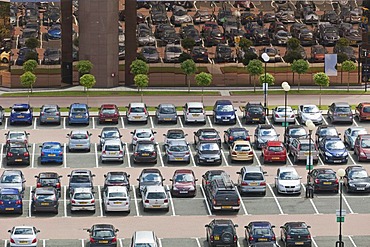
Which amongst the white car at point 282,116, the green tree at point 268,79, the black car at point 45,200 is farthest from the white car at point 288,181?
the green tree at point 268,79

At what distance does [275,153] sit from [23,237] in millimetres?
26190

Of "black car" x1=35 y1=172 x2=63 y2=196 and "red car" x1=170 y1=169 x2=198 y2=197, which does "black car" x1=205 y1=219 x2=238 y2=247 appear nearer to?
"red car" x1=170 y1=169 x2=198 y2=197

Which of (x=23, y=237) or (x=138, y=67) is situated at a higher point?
(x=138, y=67)

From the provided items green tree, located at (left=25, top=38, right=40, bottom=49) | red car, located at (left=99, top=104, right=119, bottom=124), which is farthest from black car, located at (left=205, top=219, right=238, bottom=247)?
green tree, located at (left=25, top=38, right=40, bottom=49)

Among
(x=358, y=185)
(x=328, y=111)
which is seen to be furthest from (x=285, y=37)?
(x=358, y=185)

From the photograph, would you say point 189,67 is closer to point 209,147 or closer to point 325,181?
point 209,147

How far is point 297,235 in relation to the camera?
9975 cm

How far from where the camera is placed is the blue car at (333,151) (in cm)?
11862

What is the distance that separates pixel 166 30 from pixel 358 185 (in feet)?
133

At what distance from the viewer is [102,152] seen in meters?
118

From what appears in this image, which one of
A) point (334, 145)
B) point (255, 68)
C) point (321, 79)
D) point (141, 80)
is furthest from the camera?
point (255, 68)

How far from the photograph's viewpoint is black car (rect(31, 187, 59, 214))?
106375 mm

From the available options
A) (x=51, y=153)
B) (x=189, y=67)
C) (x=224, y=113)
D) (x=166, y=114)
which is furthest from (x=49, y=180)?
(x=189, y=67)

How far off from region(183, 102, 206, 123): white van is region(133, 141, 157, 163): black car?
424 inches
